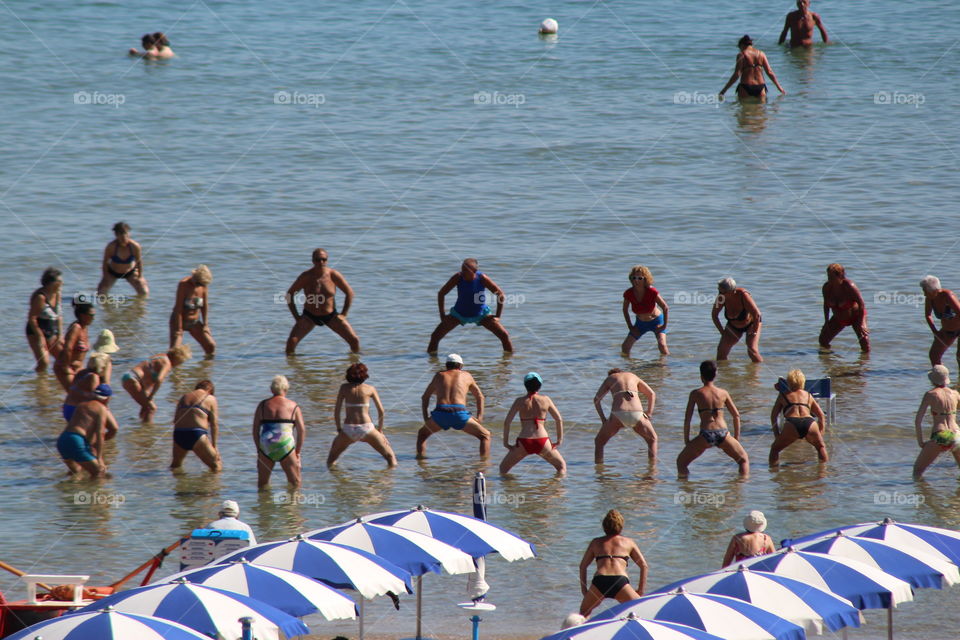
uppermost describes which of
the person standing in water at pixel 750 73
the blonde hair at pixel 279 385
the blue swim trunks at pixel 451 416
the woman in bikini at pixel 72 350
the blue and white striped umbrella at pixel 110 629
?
the person standing in water at pixel 750 73

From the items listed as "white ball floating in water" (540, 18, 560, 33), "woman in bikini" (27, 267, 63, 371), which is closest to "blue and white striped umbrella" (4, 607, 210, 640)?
"woman in bikini" (27, 267, 63, 371)

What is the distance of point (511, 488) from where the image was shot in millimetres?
13805

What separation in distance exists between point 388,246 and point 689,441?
1092 centimetres

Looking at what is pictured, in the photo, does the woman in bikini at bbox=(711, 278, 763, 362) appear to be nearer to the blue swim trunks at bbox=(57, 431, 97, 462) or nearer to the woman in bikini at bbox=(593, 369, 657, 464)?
the woman in bikini at bbox=(593, 369, 657, 464)

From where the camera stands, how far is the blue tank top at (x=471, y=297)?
17281 mm

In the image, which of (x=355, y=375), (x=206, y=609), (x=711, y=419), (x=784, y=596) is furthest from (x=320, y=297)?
(x=784, y=596)

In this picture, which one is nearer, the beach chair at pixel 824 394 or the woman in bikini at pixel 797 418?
the woman in bikini at pixel 797 418

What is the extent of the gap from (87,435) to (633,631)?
713cm

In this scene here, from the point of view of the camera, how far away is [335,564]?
9.59 meters

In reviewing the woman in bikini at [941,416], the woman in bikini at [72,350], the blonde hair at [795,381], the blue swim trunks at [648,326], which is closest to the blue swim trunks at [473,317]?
the blue swim trunks at [648,326]

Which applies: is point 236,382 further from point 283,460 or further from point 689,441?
point 689,441

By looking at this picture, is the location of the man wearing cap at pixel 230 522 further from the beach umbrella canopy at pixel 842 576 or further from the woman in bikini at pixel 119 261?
the woman in bikini at pixel 119 261

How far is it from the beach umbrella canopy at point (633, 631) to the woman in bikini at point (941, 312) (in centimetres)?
924

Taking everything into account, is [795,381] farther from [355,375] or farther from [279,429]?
[279,429]
